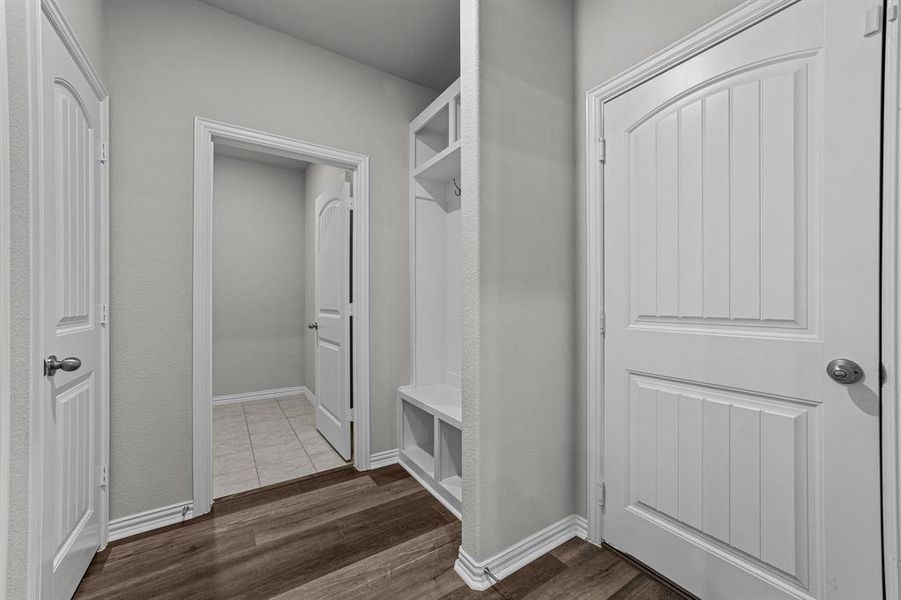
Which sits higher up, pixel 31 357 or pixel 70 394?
pixel 31 357

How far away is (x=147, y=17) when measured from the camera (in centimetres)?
185

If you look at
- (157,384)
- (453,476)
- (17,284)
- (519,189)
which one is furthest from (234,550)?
(519,189)

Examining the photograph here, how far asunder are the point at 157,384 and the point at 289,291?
2.72m

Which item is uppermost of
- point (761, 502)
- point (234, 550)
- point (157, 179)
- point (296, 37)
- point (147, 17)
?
point (296, 37)

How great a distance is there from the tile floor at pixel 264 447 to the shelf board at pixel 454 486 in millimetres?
851

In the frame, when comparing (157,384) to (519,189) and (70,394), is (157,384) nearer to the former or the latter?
(70,394)

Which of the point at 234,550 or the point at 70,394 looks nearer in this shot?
the point at 70,394

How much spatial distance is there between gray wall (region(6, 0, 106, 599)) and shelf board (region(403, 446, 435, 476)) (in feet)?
5.41

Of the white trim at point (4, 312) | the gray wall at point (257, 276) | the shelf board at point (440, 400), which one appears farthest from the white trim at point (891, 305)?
the gray wall at point (257, 276)

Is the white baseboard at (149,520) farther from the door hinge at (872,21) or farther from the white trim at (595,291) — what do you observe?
the door hinge at (872,21)

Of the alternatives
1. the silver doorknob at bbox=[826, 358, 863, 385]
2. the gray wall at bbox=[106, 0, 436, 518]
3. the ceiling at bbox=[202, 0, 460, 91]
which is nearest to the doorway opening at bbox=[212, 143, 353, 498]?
the gray wall at bbox=[106, 0, 436, 518]

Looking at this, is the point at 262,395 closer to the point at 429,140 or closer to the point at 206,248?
the point at 206,248

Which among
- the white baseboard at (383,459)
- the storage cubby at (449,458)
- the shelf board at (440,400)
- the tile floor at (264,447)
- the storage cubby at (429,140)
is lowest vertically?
the tile floor at (264,447)

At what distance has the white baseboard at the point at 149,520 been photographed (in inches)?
69.0
